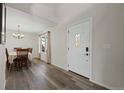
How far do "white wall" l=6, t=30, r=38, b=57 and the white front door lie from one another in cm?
624

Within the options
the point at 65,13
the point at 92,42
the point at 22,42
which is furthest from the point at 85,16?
the point at 22,42

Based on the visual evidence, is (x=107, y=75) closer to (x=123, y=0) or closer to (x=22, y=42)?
(x=123, y=0)

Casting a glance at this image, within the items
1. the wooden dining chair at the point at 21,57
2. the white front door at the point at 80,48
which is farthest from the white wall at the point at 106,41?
the wooden dining chair at the point at 21,57

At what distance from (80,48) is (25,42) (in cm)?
709

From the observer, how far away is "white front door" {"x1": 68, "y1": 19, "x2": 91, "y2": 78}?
3.96 m

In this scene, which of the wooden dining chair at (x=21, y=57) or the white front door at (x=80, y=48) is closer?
the white front door at (x=80, y=48)

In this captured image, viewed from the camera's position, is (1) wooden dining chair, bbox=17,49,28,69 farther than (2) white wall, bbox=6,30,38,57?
No

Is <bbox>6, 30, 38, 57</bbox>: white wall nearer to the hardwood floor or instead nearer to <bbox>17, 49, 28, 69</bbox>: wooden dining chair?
<bbox>17, 49, 28, 69</bbox>: wooden dining chair

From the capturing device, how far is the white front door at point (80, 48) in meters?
3.96

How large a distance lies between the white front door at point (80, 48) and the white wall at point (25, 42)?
20.5 ft

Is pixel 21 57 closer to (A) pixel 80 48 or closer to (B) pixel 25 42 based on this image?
(A) pixel 80 48

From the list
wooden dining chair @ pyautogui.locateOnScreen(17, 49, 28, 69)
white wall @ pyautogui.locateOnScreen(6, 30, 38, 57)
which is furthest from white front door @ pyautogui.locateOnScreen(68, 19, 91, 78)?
white wall @ pyautogui.locateOnScreen(6, 30, 38, 57)

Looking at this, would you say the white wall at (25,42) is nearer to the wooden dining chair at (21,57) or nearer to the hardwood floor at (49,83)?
the wooden dining chair at (21,57)

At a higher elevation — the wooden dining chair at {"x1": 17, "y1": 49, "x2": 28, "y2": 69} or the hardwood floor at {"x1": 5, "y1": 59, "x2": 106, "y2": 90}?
the wooden dining chair at {"x1": 17, "y1": 49, "x2": 28, "y2": 69}
